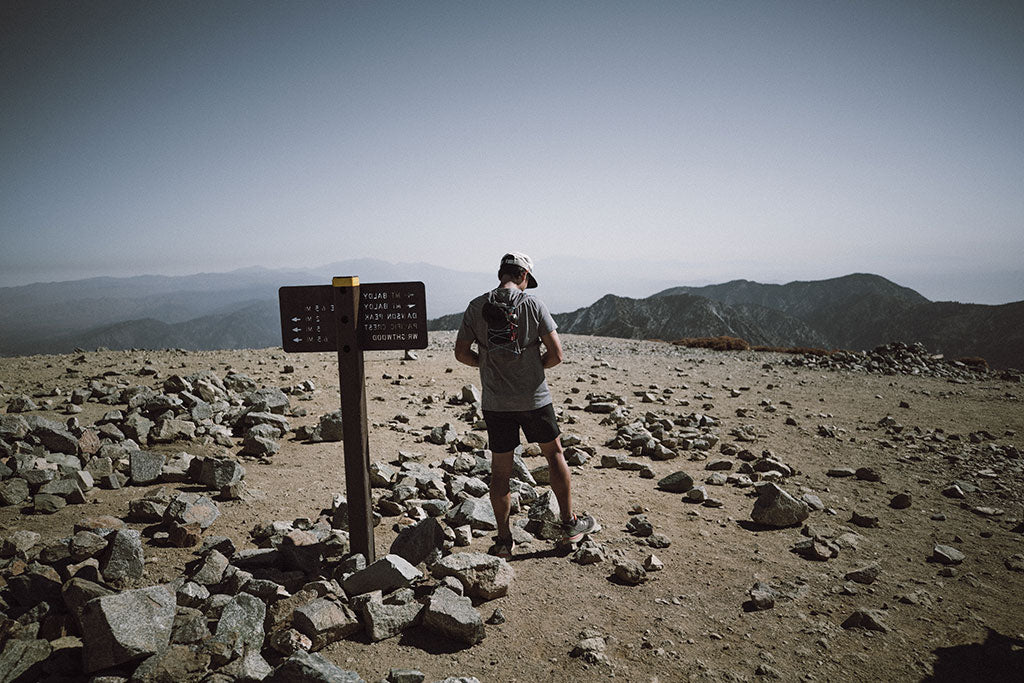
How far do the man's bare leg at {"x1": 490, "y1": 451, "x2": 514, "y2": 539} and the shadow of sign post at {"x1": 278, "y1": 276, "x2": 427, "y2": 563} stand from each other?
110 centimetres

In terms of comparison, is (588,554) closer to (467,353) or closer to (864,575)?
(467,353)

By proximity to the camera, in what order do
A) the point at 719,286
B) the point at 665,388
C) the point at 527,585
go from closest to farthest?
the point at 527,585 → the point at 665,388 → the point at 719,286

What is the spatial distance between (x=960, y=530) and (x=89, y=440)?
10.3 metres

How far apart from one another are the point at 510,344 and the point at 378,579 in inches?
82.6

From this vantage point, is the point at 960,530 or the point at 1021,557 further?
the point at 960,530

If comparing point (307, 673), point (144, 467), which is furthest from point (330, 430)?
point (307, 673)

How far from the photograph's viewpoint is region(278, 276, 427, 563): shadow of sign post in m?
3.99

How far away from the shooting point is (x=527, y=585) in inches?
159

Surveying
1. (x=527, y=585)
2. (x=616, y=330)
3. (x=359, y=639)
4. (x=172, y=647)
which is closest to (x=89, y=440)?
(x=172, y=647)

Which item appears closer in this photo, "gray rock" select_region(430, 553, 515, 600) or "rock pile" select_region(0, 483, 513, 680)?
"rock pile" select_region(0, 483, 513, 680)

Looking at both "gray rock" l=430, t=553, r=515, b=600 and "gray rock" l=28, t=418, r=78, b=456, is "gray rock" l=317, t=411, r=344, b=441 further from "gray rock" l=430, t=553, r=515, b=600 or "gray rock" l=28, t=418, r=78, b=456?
"gray rock" l=430, t=553, r=515, b=600

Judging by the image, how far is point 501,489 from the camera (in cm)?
440

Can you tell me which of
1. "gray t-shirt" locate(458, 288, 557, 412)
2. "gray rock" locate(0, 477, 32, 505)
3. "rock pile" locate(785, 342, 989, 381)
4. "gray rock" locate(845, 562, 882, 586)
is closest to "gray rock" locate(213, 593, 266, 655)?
"gray t-shirt" locate(458, 288, 557, 412)

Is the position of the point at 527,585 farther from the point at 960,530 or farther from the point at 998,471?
the point at 998,471
